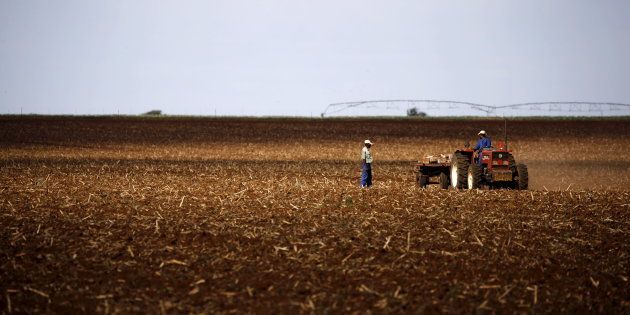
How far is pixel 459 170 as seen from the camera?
20.2 metres

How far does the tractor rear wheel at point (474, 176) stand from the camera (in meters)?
19.6

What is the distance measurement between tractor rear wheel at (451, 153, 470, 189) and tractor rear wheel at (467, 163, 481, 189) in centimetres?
18

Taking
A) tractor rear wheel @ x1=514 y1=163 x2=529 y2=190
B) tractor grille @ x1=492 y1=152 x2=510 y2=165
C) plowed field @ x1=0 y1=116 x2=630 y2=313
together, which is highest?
tractor grille @ x1=492 y1=152 x2=510 y2=165

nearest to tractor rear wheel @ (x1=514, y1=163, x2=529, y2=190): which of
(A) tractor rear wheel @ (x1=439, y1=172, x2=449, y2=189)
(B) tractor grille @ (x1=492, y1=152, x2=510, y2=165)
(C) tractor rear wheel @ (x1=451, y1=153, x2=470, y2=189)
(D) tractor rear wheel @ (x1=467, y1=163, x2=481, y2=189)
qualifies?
(B) tractor grille @ (x1=492, y1=152, x2=510, y2=165)

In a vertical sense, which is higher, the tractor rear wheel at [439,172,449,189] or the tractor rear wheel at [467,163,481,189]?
the tractor rear wheel at [467,163,481,189]

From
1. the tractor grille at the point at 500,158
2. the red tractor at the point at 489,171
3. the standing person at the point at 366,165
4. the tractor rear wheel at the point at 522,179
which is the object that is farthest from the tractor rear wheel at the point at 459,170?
the standing person at the point at 366,165

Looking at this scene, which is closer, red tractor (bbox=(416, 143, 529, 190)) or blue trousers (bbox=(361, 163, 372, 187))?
red tractor (bbox=(416, 143, 529, 190))

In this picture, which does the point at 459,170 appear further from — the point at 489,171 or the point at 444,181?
the point at 444,181

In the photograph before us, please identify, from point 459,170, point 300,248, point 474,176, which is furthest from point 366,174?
point 300,248

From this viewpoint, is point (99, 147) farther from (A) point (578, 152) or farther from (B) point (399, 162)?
(A) point (578, 152)

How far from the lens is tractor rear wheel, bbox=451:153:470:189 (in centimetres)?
2014

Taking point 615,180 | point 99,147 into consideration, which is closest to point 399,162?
point 615,180

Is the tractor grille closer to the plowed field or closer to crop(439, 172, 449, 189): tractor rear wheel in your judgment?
crop(439, 172, 449, 189): tractor rear wheel

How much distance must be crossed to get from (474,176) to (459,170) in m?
0.64
